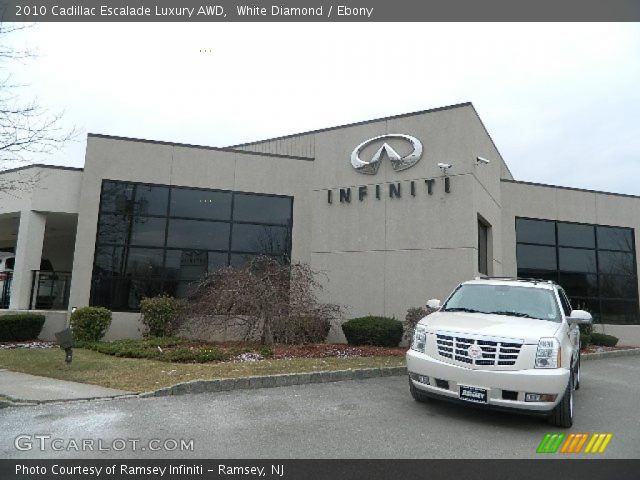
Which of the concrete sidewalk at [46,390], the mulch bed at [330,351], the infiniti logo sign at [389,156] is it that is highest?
the infiniti logo sign at [389,156]

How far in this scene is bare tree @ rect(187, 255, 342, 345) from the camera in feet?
39.3

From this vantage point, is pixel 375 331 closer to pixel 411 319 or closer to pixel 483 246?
pixel 411 319

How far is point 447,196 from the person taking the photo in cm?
1454

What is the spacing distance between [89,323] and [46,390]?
6.65 m

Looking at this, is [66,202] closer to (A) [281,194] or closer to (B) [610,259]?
(A) [281,194]

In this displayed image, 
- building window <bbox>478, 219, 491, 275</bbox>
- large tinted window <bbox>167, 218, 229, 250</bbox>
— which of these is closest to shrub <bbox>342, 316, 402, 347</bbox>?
building window <bbox>478, 219, 491, 275</bbox>

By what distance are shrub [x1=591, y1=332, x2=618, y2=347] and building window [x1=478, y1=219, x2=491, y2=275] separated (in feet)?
17.9

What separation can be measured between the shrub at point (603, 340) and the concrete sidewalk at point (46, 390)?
17.1 meters

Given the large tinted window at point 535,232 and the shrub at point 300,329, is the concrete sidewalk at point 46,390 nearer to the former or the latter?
the shrub at point 300,329

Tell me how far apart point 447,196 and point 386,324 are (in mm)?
4443

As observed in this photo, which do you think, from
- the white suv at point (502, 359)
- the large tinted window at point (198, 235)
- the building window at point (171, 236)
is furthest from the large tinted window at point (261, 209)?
the white suv at point (502, 359)

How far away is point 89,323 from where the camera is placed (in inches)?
534

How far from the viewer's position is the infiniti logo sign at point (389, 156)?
1516cm
